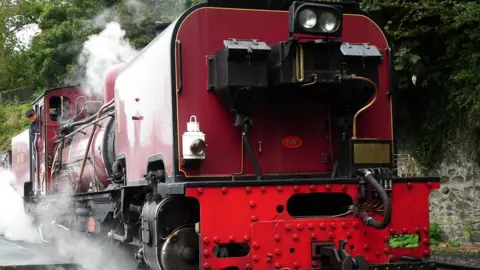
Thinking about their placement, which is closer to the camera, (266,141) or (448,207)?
(266,141)

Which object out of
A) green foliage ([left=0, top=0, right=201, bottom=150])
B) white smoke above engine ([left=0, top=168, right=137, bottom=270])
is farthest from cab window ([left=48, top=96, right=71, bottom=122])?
green foliage ([left=0, top=0, right=201, bottom=150])

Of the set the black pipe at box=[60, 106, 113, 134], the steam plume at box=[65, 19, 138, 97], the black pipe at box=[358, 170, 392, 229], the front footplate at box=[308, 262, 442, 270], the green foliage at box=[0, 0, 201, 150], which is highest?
the green foliage at box=[0, 0, 201, 150]

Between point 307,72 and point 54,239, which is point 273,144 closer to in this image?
point 307,72

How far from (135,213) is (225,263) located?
6.27 feet

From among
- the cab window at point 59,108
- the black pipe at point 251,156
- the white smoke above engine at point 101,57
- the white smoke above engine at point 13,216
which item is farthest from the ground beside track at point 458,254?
the white smoke above engine at point 13,216

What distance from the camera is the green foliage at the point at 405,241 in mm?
4586

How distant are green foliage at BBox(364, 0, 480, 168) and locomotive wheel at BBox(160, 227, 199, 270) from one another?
16.3ft

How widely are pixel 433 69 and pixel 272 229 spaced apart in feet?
19.6

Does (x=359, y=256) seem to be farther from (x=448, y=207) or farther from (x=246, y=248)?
(x=448, y=207)

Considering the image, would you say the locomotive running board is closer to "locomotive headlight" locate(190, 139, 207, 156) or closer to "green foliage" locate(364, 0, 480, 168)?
"locomotive headlight" locate(190, 139, 207, 156)

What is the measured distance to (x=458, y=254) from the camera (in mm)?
8234

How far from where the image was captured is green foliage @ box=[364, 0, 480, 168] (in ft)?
27.3

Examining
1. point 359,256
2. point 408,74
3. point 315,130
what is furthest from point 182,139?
point 408,74

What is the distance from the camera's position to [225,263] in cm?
418
